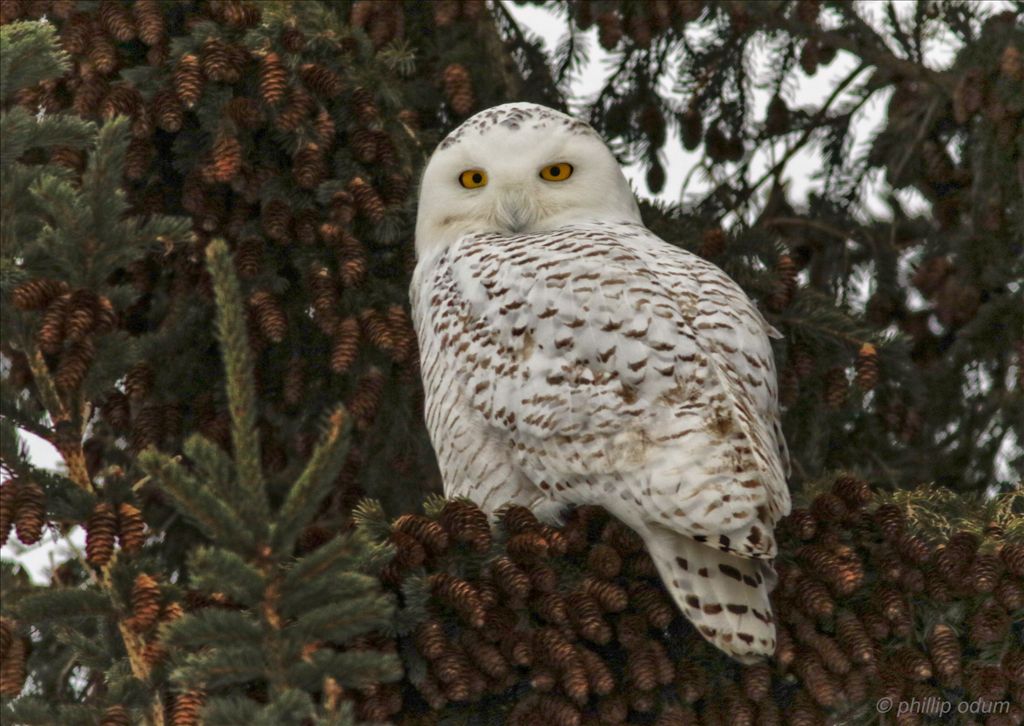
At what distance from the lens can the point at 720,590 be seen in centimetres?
258

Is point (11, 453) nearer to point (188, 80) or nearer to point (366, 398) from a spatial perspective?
point (366, 398)

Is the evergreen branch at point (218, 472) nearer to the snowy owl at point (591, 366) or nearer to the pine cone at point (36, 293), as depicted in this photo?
the pine cone at point (36, 293)

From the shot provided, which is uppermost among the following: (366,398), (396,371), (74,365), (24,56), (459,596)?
(24,56)

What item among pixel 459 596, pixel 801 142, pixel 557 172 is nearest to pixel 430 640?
pixel 459 596

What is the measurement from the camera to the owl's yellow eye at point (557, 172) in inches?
137

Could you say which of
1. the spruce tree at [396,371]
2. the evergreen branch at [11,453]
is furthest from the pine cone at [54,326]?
the evergreen branch at [11,453]

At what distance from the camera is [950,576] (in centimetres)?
269

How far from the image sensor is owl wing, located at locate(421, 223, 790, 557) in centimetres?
265

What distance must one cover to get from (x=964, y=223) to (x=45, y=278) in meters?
2.78

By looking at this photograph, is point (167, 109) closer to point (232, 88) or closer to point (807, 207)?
point (232, 88)

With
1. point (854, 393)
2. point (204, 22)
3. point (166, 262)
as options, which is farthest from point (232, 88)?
point (854, 393)

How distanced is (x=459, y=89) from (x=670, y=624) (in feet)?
5.30

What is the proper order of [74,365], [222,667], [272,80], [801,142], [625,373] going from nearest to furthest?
[222,667], [74,365], [625,373], [272,80], [801,142]

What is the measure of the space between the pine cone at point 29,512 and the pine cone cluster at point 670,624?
1.98 ft
